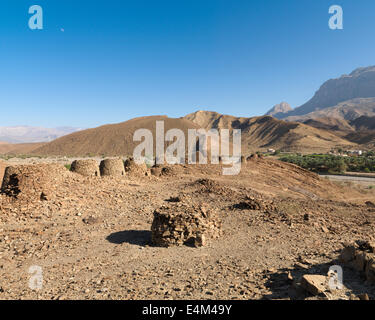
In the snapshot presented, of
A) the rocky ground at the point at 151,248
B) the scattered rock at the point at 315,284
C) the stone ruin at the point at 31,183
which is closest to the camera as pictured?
the scattered rock at the point at 315,284

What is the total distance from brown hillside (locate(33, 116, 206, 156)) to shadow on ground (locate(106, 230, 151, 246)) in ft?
184

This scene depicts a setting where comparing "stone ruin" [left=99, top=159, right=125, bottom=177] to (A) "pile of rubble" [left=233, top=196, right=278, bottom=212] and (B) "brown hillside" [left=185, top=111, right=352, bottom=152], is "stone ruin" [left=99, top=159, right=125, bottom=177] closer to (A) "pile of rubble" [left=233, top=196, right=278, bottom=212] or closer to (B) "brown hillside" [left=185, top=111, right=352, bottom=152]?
(A) "pile of rubble" [left=233, top=196, right=278, bottom=212]

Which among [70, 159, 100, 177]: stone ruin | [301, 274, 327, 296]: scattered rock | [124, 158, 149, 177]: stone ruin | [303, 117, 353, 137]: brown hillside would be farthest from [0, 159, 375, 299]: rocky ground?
[303, 117, 353, 137]: brown hillside

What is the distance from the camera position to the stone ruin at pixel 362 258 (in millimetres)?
3704

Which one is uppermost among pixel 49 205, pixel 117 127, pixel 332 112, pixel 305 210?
pixel 332 112

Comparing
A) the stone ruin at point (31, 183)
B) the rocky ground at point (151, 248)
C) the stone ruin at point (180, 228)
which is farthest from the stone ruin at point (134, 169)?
the stone ruin at point (180, 228)

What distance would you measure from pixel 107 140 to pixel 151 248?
68406 millimetres

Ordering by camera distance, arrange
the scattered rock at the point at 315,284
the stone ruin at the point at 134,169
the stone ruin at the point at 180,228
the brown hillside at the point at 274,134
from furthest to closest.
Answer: the brown hillside at the point at 274,134, the stone ruin at the point at 134,169, the stone ruin at the point at 180,228, the scattered rock at the point at 315,284

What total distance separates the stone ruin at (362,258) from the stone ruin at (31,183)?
327 inches

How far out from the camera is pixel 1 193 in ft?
26.0
